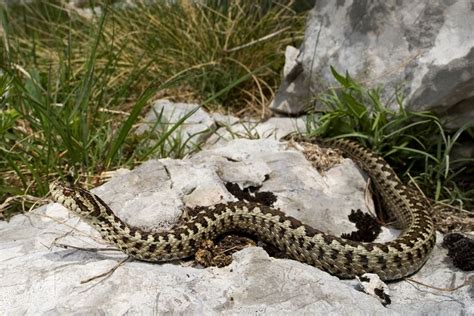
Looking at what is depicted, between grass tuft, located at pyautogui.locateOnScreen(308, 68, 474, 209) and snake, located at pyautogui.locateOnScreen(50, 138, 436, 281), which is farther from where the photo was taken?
grass tuft, located at pyautogui.locateOnScreen(308, 68, 474, 209)

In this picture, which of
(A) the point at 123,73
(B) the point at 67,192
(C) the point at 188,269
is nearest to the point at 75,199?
(B) the point at 67,192

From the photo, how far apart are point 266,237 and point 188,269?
3.21ft

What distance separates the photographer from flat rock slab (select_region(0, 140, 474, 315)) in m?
4.47

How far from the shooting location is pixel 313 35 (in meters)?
8.02

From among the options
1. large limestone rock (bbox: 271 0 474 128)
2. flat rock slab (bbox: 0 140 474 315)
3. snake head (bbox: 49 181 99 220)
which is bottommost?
flat rock slab (bbox: 0 140 474 315)

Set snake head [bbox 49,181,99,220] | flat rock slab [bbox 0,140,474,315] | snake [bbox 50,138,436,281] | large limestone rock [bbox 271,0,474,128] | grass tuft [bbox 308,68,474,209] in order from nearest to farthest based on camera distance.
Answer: flat rock slab [bbox 0,140,474,315] → snake head [bbox 49,181,99,220] → snake [bbox 50,138,436,281] → large limestone rock [bbox 271,0,474,128] → grass tuft [bbox 308,68,474,209]

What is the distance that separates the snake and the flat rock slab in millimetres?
152

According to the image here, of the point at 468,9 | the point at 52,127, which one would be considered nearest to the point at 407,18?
the point at 468,9

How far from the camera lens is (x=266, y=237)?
562cm

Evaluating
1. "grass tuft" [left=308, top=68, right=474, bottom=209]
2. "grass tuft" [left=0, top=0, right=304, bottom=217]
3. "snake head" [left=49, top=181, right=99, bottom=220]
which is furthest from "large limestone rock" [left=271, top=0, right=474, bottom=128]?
"snake head" [left=49, top=181, right=99, bottom=220]

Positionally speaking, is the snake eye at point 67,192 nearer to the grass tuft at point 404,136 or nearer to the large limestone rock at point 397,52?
the grass tuft at point 404,136

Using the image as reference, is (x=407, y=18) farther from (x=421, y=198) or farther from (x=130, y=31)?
(x=130, y=31)

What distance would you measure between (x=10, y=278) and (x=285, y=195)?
2.87 metres

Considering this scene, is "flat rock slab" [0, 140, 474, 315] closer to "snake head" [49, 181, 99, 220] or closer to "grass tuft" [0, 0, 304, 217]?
"snake head" [49, 181, 99, 220]
